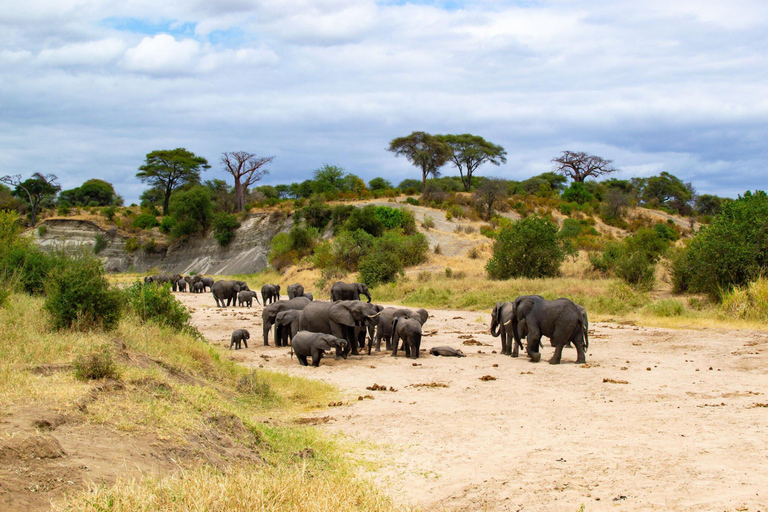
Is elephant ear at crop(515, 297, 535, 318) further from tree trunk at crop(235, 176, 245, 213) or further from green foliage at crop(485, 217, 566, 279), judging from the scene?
tree trunk at crop(235, 176, 245, 213)

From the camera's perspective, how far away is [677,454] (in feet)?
20.9

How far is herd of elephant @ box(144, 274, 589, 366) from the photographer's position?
1268cm

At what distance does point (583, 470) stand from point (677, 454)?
3.57 ft

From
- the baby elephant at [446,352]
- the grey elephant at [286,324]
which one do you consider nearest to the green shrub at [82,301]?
the grey elephant at [286,324]

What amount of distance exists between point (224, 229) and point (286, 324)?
162 feet

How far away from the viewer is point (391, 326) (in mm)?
14938

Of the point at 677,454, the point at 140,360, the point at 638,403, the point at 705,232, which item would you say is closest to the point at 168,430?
the point at 140,360

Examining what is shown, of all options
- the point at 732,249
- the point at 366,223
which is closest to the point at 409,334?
the point at 732,249

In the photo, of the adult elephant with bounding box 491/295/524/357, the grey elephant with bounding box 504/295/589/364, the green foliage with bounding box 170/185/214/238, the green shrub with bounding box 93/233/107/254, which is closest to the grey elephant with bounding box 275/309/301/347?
the adult elephant with bounding box 491/295/524/357

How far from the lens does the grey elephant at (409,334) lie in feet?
45.3

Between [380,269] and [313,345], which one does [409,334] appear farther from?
[380,269]

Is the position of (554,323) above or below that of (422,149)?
below

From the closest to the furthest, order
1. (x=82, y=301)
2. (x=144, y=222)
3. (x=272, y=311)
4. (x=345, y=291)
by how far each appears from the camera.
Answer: (x=82, y=301), (x=272, y=311), (x=345, y=291), (x=144, y=222)

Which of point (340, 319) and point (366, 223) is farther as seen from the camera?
point (366, 223)
